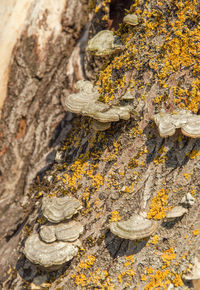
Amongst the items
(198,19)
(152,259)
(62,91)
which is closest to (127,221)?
(152,259)

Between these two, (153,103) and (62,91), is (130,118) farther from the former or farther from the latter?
(62,91)

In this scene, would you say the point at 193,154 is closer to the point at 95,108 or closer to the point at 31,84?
the point at 95,108

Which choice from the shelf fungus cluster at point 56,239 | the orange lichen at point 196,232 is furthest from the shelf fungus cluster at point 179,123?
the shelf fungus cluster at point 56,239

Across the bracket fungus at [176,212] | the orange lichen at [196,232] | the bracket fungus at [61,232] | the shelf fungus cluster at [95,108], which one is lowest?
the bracket fungus at [61,232]

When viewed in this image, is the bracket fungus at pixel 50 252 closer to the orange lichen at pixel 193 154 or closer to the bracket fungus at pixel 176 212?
the bracket fungus at pixel 176 212

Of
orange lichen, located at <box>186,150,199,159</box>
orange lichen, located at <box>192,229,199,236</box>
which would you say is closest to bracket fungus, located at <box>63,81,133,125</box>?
orange lichen, located at <box>186,150,199,159</box>
